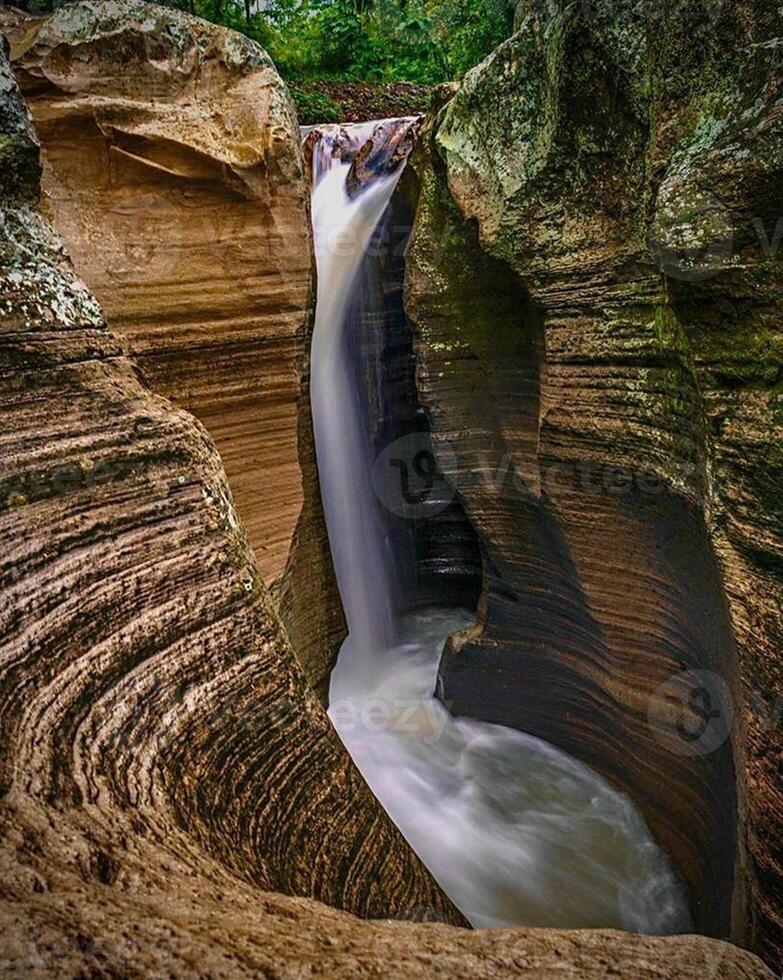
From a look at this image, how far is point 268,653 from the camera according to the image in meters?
2.57

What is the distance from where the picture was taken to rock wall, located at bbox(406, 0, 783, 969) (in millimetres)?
2789

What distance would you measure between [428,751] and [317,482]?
2.42 metres

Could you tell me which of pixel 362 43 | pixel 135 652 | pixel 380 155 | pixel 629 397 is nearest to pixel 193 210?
pixel 380 155

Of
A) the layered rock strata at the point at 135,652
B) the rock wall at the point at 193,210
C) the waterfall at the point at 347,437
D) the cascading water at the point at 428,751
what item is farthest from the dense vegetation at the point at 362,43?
the layered rock strata at the point at 135,652

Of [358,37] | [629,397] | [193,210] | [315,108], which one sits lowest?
[629,397]

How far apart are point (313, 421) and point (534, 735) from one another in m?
3.24

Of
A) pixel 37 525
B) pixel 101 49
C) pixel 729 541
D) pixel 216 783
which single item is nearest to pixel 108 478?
pixel 37 525

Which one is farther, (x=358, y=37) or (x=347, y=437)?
(x=358, y=37)

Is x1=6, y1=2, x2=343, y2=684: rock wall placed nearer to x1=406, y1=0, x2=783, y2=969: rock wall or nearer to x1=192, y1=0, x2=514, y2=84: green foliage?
x1=406, y1=0, x2=783, y2=969: rock wall

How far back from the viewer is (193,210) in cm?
532

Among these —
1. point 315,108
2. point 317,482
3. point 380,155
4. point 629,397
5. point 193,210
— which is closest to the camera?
point 629,397

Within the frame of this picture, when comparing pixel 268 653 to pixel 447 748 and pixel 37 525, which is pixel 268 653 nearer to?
pixel 37 525

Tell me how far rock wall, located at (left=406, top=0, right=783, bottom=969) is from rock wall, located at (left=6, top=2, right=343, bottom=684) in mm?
1110

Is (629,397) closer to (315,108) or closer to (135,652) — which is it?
(135,652)
